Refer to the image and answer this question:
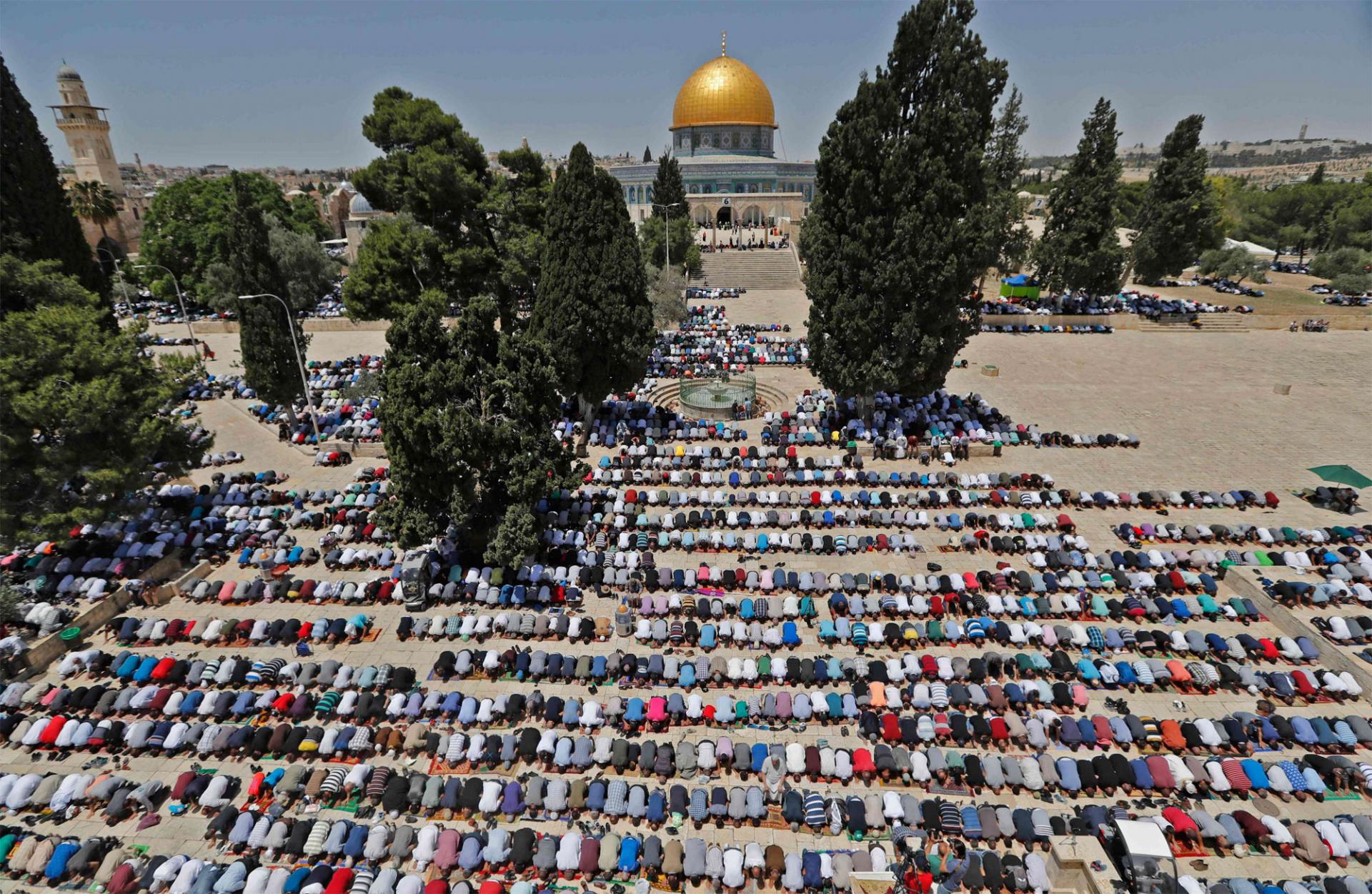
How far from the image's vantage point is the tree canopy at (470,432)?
1914 cm

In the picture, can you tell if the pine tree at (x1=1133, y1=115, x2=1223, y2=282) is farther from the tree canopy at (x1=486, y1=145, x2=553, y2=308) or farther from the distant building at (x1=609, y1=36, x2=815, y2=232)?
the tree canopy at (x1=486, y1=145, x2=553, y2=308)

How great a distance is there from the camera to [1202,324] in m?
50.3

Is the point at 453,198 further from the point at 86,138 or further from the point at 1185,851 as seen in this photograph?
the point at 86,138

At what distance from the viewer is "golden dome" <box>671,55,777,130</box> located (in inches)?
3177

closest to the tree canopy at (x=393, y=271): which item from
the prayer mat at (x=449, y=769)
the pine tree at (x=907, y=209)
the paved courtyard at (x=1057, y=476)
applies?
the paved courtyard at (x=1057, y=476)

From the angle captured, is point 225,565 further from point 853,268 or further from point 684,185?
point 684,185

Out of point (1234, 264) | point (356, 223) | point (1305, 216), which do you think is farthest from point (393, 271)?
point (1305, 216)

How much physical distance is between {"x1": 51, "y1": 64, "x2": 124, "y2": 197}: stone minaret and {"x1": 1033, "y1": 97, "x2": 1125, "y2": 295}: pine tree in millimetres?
106785

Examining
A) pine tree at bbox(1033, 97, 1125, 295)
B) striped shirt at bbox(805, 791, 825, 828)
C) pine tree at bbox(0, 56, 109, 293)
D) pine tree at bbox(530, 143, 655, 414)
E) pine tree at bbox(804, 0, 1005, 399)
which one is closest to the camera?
striped shirt at bbox(805, 791, 825, 828)

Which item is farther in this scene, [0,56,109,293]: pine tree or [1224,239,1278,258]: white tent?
[1224,239,1278,258]: white tent

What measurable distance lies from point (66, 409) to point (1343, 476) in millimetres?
44262

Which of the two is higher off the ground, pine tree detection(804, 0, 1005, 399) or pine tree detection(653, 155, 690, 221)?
pine tree detection(653, 155, 690, 221)

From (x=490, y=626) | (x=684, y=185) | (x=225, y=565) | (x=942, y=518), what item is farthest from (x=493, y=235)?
(x=684, y=185)

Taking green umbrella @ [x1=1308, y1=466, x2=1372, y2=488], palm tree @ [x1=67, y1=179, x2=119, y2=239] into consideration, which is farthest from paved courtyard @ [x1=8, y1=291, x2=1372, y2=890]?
palm tree @ [x1=67, y1=179, x2=119, y2=239]
